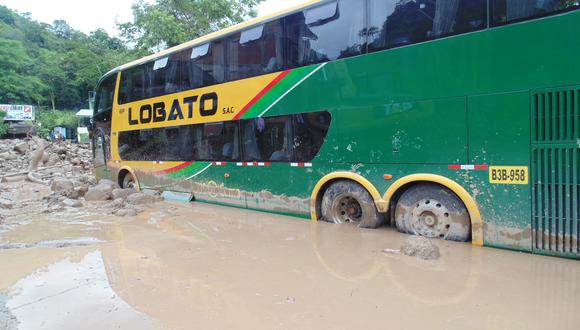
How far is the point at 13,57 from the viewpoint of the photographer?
39.2 metres

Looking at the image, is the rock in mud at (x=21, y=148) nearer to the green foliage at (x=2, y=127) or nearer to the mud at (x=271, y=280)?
the green foliage at (x=2, y=127)

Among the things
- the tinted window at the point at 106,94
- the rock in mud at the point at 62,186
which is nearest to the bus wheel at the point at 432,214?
the rock in mud at the point at 62,186

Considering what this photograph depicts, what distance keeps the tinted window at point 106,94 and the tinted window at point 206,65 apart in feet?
11.6

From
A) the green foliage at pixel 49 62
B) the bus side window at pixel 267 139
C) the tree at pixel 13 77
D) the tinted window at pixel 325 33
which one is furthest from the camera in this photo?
the green foliage at pixel 49 62

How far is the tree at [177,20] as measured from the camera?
1753 cm

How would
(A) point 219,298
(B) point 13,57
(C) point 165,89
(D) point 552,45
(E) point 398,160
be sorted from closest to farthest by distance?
(A) point 219,298, (D) point 552,45, (E) point 398,160, (C) point 165,89, (B) point 13,57

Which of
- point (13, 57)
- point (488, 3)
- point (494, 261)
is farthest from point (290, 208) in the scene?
point (13, 57)

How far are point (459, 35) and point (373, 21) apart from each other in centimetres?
126

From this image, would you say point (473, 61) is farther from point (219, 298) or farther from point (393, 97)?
point (219, 298)

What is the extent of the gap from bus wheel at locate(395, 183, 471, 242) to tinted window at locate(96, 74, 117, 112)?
28.7 ft

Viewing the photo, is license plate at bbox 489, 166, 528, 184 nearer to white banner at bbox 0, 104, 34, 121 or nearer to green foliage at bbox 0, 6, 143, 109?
green foliage at bbox 0, 6, 143, 109

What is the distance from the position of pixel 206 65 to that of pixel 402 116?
449 cm

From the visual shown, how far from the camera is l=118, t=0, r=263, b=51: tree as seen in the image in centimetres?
1753

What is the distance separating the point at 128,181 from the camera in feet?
37.4
